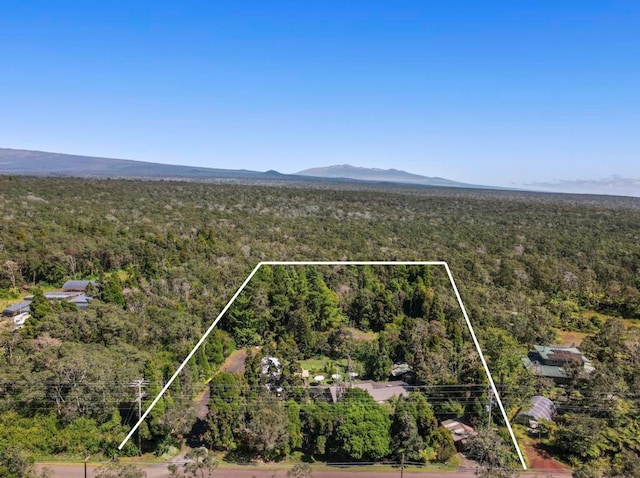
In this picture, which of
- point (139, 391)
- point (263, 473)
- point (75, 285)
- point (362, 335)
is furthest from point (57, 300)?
point (362, 335)

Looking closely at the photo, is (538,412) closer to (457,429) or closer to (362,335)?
(457,429)

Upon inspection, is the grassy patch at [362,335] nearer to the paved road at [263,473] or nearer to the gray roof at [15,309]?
the paved road at [263,473]

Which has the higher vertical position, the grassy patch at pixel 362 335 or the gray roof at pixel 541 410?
the grassy patch at pixel 362 335

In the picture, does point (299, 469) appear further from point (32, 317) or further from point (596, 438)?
point (32, 317)

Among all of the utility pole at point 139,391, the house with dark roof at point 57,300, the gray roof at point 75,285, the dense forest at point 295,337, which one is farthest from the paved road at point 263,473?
the gray roof at point 75,285

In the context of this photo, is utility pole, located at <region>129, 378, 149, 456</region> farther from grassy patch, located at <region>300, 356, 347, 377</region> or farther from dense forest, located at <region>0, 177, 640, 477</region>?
grassy patch, located at <region>300, 356, 347, 377</region>

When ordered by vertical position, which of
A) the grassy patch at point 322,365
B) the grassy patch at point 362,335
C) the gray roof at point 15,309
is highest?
the grassy patch at point 362,335
